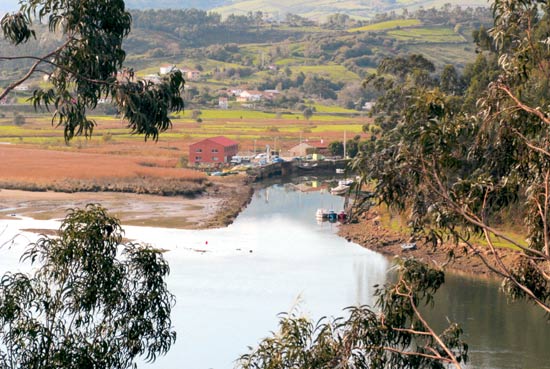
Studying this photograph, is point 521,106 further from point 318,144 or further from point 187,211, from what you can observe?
point 318,144

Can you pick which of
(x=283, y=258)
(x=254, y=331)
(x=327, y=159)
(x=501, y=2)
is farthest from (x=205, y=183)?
(x=501, y=2)

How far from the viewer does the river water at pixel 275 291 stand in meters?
27.2

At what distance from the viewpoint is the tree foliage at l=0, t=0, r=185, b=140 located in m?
13.0

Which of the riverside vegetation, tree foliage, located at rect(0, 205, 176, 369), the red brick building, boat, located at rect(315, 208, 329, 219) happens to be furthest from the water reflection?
the red brick building

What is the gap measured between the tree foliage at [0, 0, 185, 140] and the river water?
8.71m

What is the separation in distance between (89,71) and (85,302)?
9.39 ft

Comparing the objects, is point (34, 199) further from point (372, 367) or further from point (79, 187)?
point (372, 367)

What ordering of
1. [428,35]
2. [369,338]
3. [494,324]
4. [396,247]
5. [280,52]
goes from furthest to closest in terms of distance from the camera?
[428,35] < [280,52] < [396,247] < [494,324] < [369,338]

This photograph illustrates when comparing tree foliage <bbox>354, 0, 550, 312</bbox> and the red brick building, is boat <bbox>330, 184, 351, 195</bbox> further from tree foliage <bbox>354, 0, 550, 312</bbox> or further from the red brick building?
tree foliage <bbox>354, 0, 550, 312</bbox>

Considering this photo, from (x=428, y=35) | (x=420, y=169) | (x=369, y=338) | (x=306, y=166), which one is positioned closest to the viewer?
(x=369, y=338)

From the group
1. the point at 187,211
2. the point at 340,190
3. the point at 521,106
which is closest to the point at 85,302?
the point at 521,106

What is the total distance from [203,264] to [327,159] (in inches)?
1679

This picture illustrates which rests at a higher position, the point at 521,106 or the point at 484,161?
the point at 521,106

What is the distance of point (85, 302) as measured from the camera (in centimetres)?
1370
